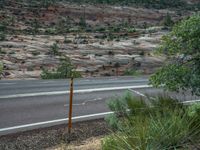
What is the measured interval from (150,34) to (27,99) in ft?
121

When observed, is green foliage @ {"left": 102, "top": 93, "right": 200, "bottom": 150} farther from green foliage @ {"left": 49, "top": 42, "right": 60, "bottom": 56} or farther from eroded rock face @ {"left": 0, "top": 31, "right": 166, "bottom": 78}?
green foliage @ {"left": 49, "top": 42, "right": 60, "bottom": 56}

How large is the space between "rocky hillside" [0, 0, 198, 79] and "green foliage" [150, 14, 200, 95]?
819 inches

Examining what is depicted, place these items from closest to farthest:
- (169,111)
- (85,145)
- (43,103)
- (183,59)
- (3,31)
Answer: (169,111) < (183,59) < (85,145) < (43,103) < (3,31)

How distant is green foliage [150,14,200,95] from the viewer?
822 centimetres

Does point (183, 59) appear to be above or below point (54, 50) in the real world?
above

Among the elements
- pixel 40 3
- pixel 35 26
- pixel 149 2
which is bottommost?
pixel 35 26

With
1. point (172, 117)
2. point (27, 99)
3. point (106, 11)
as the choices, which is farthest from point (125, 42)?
point (172, 117)

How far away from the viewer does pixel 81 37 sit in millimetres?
46250

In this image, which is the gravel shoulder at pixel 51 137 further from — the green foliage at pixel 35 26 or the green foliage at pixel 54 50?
the green foliage at pixel 35 26

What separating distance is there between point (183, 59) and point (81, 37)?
37763 millimetres

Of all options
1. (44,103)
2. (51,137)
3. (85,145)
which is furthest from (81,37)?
(85,145)

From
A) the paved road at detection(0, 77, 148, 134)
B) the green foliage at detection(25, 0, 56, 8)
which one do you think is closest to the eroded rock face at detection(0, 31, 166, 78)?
the paved road at detection(0, 77, 148, 134)

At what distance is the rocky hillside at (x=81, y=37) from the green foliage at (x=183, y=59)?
20804 mm

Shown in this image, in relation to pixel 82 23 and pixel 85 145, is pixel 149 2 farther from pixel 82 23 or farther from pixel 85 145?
pixel 85 145
